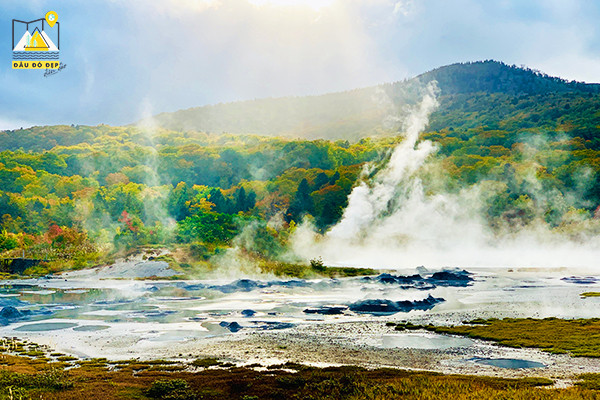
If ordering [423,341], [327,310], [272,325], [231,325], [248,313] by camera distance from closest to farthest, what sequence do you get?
[423,341] → [231,325] → [272,325] → [248,313] → [327,310]

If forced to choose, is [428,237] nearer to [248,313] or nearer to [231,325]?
[248,313]

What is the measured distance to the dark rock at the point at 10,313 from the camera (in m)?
52.7

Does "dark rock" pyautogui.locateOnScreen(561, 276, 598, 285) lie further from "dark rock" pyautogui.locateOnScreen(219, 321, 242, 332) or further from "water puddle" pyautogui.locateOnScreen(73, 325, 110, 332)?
"water puddle" pyautogui.locateOnScreen(73, 325, 110, 332)

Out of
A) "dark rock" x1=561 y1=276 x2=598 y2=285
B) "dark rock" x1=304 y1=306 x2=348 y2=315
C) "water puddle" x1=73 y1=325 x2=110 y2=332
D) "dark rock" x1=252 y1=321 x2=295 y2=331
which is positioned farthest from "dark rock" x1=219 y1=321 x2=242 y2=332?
"dark rock" x1=561 y1=276 x2=598 y2=285

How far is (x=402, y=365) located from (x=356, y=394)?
26.5 feet

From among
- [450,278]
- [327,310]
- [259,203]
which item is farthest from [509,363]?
[259,203]

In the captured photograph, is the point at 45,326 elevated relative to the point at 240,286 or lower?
elevated

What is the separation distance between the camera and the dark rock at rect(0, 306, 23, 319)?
52.7 meters

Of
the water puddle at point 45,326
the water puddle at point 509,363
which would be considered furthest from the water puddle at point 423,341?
the water puddle at point 45,326

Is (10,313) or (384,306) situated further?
(384,306)

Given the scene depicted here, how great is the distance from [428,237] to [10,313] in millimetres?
110198

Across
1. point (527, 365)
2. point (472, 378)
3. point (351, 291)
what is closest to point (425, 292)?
point (351, 291)

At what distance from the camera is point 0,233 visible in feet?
451

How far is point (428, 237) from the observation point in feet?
468
